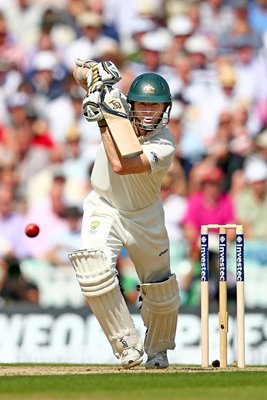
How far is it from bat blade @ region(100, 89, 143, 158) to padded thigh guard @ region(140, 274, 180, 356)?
0.95 metres

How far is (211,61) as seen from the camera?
1287 cm

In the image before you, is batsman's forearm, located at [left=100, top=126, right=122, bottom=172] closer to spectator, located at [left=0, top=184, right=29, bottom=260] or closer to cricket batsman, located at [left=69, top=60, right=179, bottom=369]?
cricket batsman, located at [left=69, top=60, right=179, bottom=369]

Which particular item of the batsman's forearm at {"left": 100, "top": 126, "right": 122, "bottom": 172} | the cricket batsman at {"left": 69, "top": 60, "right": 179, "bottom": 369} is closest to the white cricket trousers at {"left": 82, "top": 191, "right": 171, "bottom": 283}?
the cricket batsman at {"left": 69, "top": 60, "right": 179, "bottom": 369}

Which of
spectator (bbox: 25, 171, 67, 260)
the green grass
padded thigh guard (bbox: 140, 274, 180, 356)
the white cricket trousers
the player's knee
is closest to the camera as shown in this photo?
the green grass

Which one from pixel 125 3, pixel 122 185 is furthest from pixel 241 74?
pixel 122 185

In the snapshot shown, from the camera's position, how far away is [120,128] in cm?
688

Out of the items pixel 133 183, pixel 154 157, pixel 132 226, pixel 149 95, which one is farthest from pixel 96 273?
pixel 149 95

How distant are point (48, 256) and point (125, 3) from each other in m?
3.80

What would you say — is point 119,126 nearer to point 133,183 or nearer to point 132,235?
point 133,183

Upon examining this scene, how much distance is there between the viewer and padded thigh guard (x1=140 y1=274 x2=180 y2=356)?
24.2 ft

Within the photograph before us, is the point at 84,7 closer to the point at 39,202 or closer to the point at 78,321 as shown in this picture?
the point at 39,202

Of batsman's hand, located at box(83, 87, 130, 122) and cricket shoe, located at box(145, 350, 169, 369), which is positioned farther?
cricket shoe, located at box(145, 350, 169, 369)

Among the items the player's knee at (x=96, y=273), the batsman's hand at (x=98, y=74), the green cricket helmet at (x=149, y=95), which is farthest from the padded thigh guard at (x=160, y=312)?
the batsman's hand at (x=98, y=74)

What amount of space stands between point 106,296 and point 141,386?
112 cm
